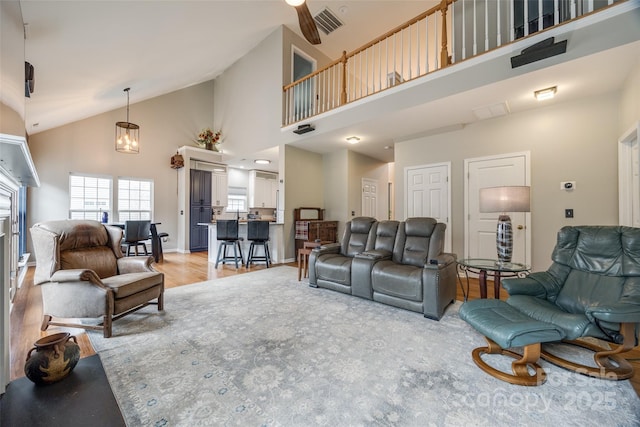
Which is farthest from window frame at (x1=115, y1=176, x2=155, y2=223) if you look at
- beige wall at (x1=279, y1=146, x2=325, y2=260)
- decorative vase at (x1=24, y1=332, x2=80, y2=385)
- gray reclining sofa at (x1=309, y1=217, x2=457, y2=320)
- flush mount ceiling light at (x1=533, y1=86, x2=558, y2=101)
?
flush mount ceiling light at (x1=533, y1=86, x2=558, y2=101)

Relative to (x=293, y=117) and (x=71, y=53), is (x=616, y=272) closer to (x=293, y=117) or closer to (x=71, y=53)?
(x=293, y=117)

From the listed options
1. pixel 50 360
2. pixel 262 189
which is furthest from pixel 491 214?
pixel 262 189

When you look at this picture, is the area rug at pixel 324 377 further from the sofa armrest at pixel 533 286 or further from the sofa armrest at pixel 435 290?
the sofa armrest at pixel 533 286

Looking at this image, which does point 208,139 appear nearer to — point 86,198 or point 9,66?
point 86,198

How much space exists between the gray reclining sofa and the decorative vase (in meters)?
2.64

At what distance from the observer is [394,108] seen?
3916 mm

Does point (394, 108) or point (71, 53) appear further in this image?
point (394, 108)

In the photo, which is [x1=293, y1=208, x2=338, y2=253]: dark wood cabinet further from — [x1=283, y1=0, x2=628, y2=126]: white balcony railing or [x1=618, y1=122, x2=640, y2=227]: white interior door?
[x1=618, y1=122, x2=640, y2=227]: white interior door

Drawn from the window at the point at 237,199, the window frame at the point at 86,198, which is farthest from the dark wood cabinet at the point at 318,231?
the window frame at the point at 86,198

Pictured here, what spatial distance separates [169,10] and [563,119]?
18.2ft

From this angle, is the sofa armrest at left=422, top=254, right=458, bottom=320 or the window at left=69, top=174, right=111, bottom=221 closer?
the sofa armrest at left=422, top=254, right=458, bottom=320

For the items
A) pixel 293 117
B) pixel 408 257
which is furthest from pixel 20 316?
pixel 293 117

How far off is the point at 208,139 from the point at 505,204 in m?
7.61

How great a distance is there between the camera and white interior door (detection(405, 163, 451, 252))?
476cm
